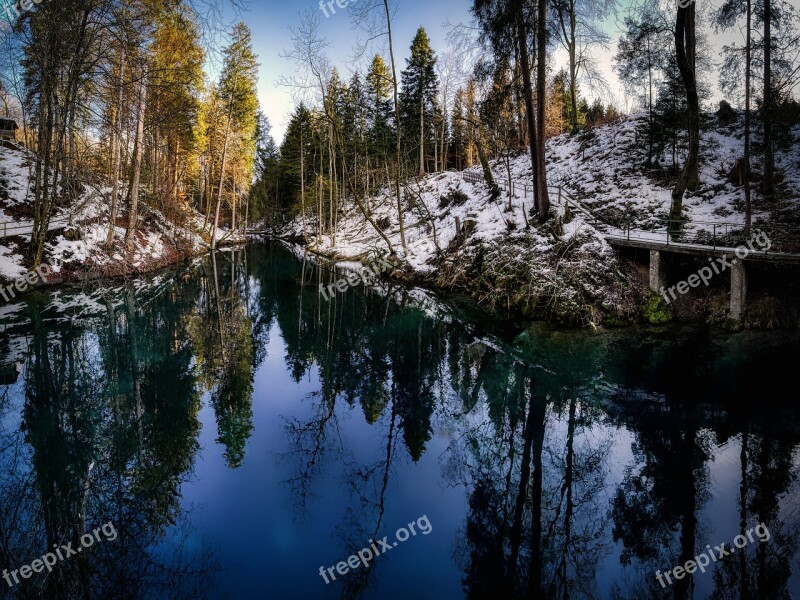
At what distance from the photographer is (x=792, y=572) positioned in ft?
14.8

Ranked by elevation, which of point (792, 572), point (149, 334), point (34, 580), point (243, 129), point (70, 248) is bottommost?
point (792, 572)

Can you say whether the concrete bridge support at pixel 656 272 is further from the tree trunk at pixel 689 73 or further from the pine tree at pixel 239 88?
the pine tree at pixel 239 88

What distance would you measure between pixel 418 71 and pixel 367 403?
1645 inches

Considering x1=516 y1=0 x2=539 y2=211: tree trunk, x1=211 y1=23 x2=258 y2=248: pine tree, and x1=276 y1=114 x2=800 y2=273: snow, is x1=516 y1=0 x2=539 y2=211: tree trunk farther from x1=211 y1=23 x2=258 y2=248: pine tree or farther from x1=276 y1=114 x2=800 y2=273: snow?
x1=211 y1=23 x2=258 y2=248: pine tree

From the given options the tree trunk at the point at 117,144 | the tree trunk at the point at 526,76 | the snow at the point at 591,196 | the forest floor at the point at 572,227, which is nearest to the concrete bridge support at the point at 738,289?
the forest floor at the point at 572,227

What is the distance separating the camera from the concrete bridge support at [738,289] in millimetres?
12467

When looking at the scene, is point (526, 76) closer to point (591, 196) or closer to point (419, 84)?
point (591, 196)

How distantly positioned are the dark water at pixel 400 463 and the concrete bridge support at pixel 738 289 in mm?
1127

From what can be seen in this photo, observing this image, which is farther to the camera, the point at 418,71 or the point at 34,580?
the point at 418,71

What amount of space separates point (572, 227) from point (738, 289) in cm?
611

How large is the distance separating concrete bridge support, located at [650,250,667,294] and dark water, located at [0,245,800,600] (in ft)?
6.65

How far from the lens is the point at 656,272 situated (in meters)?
14.2

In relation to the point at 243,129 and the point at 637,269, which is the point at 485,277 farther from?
the point at 243,129

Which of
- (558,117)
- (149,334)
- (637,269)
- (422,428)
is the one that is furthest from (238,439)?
(558,117)
